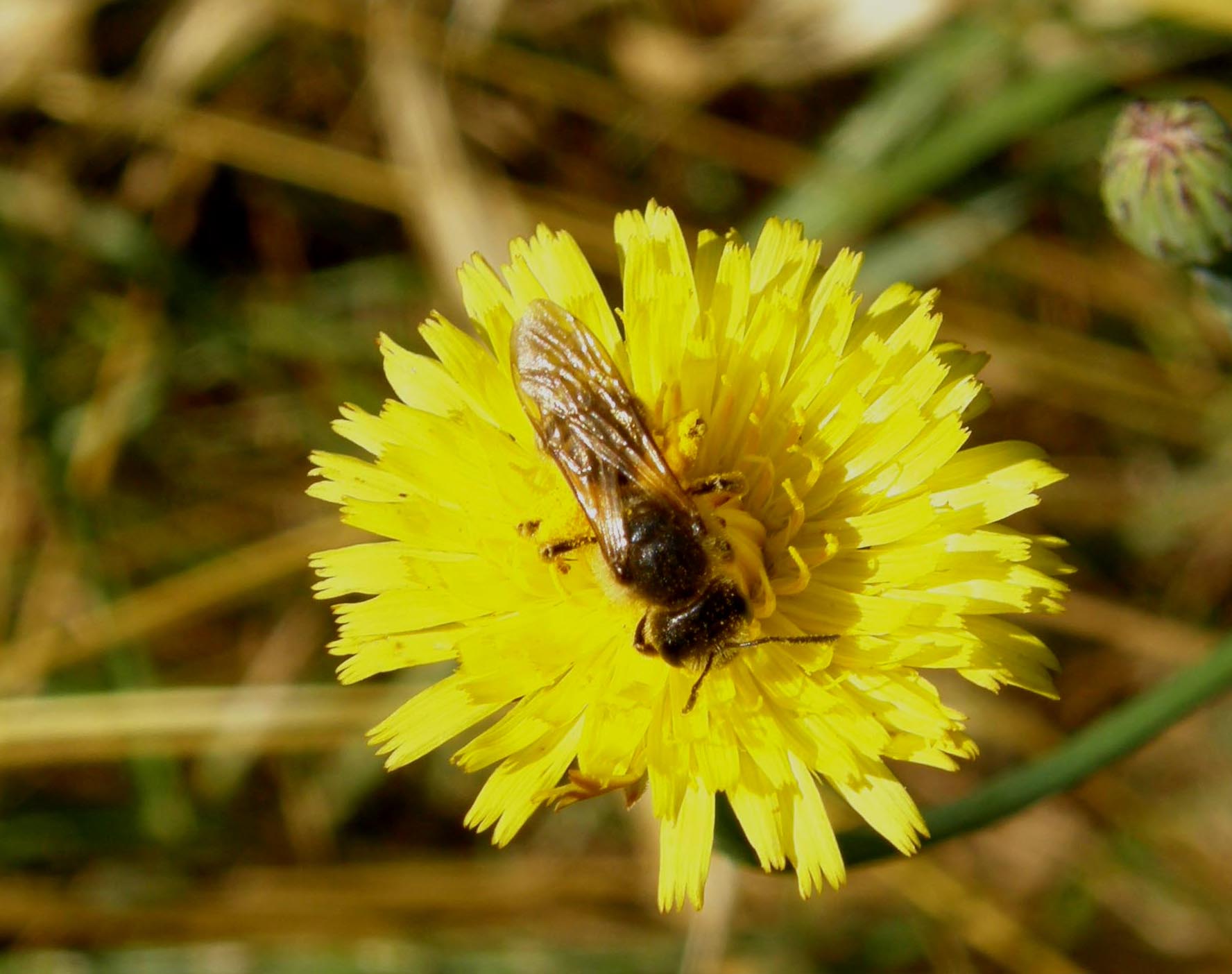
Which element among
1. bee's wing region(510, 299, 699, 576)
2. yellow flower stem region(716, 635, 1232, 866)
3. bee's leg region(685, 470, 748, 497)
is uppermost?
bee's wing region(510, 299, 699, 576)

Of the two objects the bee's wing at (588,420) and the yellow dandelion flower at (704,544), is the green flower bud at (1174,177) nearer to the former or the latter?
the yellow dandelion flower at (704,544)

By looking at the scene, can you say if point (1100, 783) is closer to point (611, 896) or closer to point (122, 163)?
point (611, 896)

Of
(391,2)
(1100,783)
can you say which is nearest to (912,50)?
(391,2)

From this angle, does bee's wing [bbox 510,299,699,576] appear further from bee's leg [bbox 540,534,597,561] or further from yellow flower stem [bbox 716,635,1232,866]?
yellow flower stem [bbox 716,635,1232,866]

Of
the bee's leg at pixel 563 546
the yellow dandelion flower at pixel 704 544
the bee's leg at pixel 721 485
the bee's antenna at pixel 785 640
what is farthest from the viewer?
the bee's leg at pixel 721 485

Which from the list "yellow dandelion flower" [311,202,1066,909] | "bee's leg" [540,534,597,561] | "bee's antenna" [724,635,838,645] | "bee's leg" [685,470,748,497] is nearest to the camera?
"yellow dandelion flower" [311,202,1066,909]

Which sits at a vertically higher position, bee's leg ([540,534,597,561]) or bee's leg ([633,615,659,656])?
bee's leg ([540,534,597,561])

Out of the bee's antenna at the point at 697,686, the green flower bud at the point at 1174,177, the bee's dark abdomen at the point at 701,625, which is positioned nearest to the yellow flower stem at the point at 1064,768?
the bee's antenna at the point at 697,686

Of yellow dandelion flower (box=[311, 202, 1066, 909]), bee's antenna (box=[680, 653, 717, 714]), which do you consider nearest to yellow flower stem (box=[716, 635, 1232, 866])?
yellow dandelion flower (box=[311, 202, 1066, 909])
